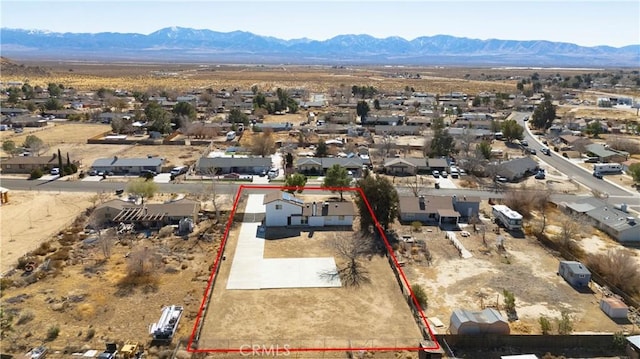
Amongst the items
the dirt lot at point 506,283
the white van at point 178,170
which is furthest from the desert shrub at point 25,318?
the white van at point 178,170

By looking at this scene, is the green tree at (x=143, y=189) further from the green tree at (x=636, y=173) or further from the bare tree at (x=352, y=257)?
the green tree at (x=636, y=173)

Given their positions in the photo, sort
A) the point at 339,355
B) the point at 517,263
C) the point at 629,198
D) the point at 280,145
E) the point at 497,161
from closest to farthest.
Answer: the point at 339,355 → the point at 517,263 → the point at 629,198 → the point at 497,161 → the point at 280,145

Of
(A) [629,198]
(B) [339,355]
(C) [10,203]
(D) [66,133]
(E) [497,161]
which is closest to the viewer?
(B) [339,355]

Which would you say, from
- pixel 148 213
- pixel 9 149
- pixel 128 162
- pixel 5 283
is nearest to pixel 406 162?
pixel 148 213

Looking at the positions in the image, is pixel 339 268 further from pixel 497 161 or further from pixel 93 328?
pixel 497 161

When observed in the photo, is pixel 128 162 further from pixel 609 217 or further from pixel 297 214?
pixel 609 217

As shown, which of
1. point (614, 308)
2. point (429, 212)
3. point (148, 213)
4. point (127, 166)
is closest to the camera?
point (614, 308)

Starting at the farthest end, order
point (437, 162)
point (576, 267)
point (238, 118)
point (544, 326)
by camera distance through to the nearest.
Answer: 1. point (238, 118)
2. point (437, 162)
3. point (576, 267)
4. point (544, 326)

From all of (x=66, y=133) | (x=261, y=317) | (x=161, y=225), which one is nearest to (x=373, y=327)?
(x=261, y=317)
